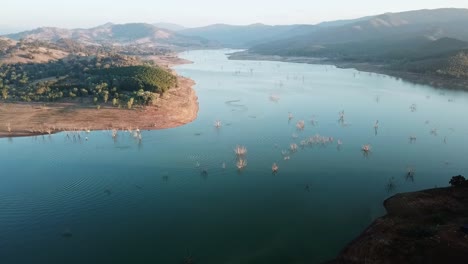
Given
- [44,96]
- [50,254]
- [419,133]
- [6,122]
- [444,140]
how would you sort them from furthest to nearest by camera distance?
[44,96] → [6,122] → [419,133] → [444,140] → [50,254]

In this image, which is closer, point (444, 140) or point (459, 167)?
point (459, 167)

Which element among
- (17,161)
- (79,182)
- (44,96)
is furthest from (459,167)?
(44,96)

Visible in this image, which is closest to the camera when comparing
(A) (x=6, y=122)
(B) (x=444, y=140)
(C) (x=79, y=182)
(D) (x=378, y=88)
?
(C) (x=79, y=182)

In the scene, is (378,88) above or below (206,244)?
above

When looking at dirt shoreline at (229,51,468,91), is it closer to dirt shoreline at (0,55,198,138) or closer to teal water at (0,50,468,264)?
teal water at (0,50,468,264)

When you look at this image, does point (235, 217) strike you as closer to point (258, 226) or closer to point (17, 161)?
point (258, 226)

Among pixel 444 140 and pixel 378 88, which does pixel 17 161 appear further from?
pixel 378 88
